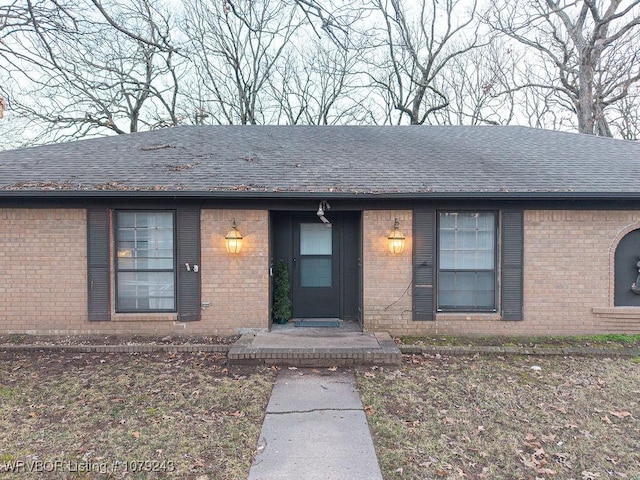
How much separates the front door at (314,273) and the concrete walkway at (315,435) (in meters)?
2.61

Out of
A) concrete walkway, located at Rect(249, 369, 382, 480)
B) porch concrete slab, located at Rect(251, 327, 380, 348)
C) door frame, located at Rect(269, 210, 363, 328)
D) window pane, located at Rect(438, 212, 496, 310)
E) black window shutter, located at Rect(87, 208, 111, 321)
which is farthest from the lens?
door frame, located at Rect(269, 210, 363, 328)

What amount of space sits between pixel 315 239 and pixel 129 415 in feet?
14.6

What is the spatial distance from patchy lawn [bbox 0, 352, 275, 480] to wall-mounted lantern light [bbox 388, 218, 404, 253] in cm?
288

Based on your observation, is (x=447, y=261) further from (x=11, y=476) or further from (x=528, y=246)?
(x=11, y=476)

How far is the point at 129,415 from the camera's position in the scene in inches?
157

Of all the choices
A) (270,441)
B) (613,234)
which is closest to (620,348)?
(613,234)

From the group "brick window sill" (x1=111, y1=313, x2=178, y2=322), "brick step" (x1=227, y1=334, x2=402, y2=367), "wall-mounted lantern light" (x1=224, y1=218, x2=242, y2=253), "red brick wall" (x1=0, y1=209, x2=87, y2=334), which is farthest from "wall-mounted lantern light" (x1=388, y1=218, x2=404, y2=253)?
"red brick wall" (x1=0, y1=209, x2=87, y2=334)

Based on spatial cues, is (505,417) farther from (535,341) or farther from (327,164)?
(327,164)

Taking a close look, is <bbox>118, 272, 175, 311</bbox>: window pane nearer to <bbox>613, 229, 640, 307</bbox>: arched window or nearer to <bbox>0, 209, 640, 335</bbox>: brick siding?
<bbox>0, 209, 640, 335</bbox>: brick siding

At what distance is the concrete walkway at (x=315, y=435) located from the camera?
3082mm

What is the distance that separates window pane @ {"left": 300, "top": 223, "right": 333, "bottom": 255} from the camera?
24.7 ft

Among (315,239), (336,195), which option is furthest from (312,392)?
(315,239)

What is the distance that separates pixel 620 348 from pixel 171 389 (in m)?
6.70

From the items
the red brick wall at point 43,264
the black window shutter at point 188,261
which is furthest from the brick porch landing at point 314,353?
the red brick wall at point 43,264
